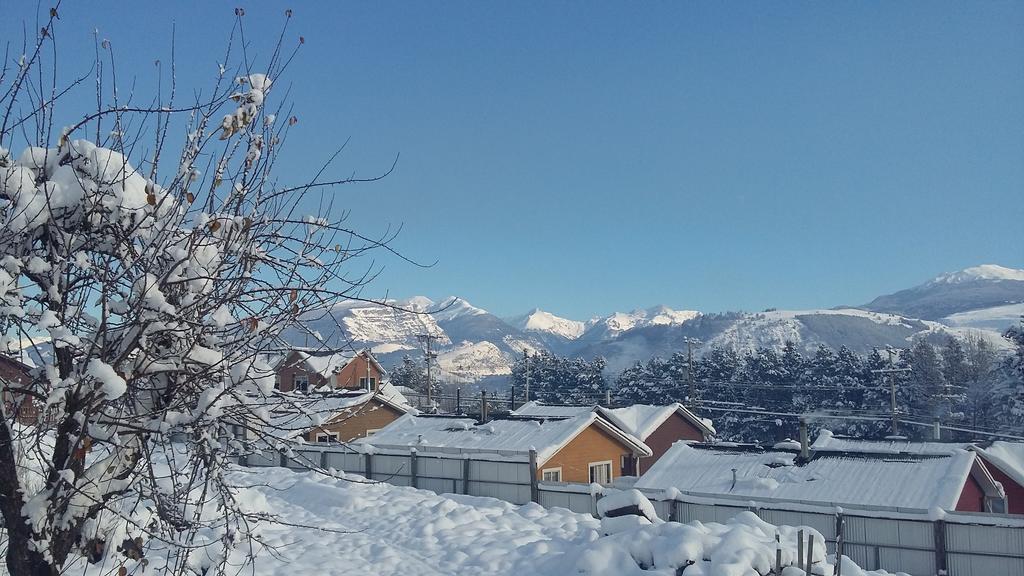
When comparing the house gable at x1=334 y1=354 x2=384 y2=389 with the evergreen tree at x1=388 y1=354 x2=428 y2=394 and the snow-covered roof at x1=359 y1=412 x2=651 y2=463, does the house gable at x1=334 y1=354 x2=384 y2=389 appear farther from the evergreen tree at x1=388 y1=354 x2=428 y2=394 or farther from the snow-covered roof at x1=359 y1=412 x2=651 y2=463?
the evergreen tree at x1=388 y1=354 x2=428 y2=394

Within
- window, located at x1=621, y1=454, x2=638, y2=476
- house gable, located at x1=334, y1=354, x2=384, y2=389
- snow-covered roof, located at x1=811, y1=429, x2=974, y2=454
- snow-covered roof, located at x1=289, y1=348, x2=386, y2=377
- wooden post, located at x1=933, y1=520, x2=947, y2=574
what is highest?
snow-covered roof, located at x1=289, y1=348, x2=386, y2=377

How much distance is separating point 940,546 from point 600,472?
48.6ft

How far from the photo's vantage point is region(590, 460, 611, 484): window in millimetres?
27081

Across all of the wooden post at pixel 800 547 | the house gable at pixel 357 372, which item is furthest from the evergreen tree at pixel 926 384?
the wooden post at pixel 800 547

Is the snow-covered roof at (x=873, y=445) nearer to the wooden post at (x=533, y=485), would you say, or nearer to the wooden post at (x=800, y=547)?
the wooden post at (x=533, y=485)

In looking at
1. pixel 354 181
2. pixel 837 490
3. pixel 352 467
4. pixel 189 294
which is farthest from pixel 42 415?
pixel 352 467

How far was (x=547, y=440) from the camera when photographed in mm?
25297

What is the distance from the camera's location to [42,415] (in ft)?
12.5

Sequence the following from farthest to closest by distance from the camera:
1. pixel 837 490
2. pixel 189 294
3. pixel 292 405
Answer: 1. pixel 837 490
2. pixel 292 405
3. pixel 189 294

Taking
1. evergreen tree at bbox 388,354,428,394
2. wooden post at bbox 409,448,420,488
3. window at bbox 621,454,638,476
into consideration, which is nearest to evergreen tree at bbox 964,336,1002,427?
window at bbox 621,454,638,476

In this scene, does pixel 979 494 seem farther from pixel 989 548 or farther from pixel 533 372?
pixel 533 372

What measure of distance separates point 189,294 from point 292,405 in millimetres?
996

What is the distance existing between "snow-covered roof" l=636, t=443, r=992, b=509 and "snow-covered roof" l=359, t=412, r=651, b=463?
477 centimetres

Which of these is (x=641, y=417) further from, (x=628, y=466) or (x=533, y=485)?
(x=533, y=485)
